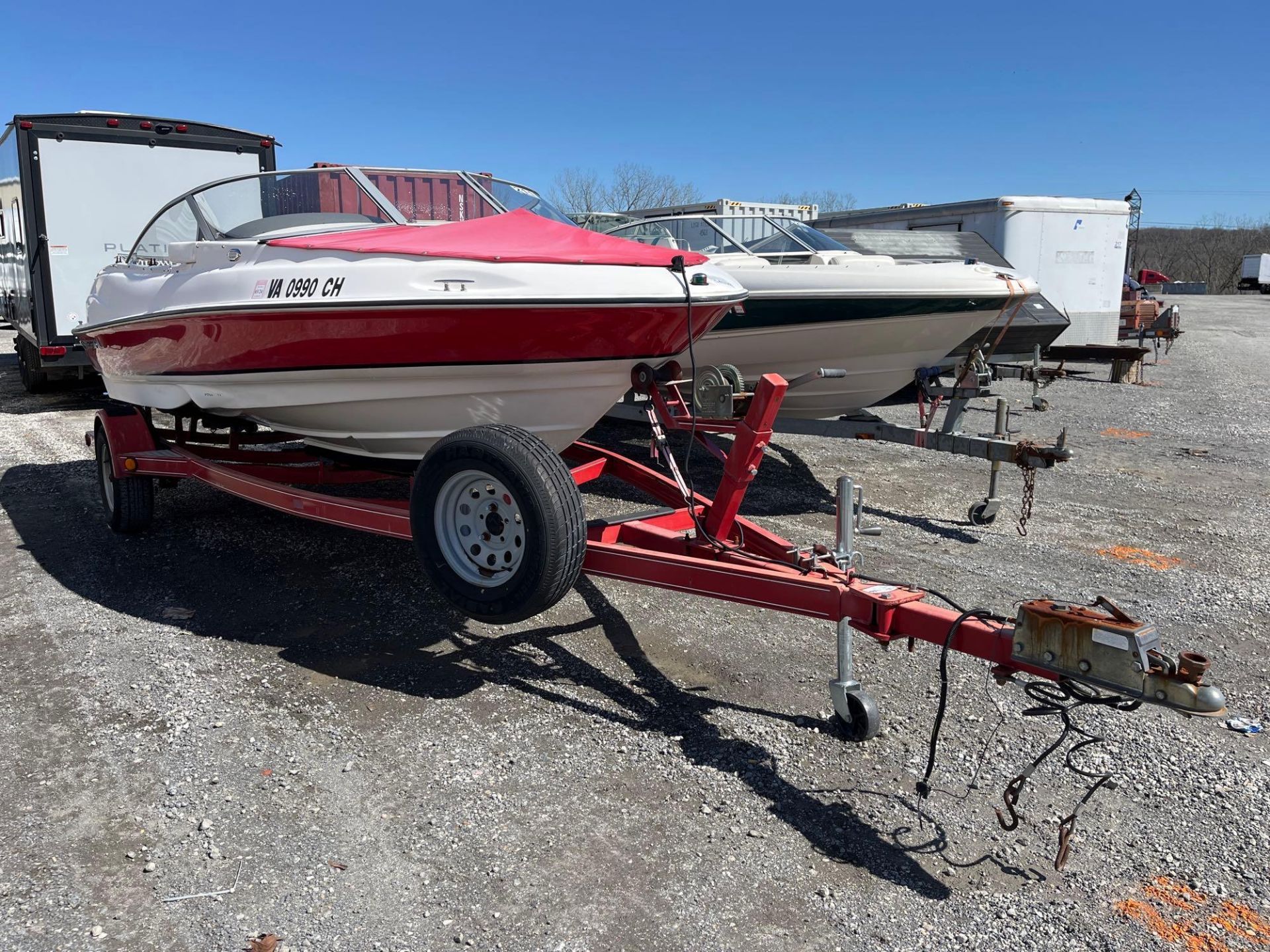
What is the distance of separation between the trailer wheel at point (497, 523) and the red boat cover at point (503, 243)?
80 centimetres

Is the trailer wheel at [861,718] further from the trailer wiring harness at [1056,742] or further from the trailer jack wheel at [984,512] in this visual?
the trailer jack wheel at [984,512]

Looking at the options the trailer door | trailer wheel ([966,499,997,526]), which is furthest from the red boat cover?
the trailer door

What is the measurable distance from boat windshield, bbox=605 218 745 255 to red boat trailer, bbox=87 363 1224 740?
2542 millimetres

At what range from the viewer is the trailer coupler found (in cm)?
224

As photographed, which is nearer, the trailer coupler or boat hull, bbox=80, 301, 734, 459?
the trailer coupler

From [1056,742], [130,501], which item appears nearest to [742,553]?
[1056,742]

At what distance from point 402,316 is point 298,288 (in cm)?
56

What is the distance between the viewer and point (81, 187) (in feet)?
29.5

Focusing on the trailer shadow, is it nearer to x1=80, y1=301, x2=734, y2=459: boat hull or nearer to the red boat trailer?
the red boat trailer

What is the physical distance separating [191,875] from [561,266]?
2.41 meters

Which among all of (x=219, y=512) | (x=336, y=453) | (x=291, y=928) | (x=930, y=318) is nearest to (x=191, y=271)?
(x=336, y=453)

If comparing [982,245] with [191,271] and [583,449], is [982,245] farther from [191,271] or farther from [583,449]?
[191,271]

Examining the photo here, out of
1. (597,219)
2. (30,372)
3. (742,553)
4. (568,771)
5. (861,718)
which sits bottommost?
(568,771)

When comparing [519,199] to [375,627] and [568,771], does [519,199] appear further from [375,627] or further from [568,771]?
[568,771]
